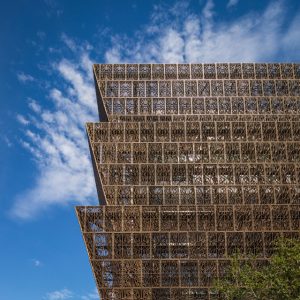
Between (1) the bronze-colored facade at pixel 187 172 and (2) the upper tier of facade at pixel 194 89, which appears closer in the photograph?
(1) the bronze-colored facade at pixel 187 172

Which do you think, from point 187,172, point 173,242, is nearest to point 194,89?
point 187,172

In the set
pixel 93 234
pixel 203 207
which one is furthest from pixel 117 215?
pixel 203 207

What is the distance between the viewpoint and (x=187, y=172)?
10169cm

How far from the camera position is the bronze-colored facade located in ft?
303

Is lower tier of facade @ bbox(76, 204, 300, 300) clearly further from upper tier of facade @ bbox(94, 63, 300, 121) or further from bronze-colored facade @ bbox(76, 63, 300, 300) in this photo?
upper tier of facade @ bbox(94, 63, 300, 121)

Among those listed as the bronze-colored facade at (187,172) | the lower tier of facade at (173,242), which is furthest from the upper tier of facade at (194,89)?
the lower tier of facade at (173,242)

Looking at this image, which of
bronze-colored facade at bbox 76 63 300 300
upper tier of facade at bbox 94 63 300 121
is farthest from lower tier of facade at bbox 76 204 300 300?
upper tier of facade at bbox 94 63 300 121

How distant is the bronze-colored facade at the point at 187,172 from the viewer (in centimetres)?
9231

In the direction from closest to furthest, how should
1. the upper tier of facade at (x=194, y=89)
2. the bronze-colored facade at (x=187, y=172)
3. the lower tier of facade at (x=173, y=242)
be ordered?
the lower tier of facade at (x=173, y=242)
the bronze-colored facade at (x=187, y=172)
the upper tier of facade at (x=194, y=89)

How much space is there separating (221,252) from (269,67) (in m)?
42.0

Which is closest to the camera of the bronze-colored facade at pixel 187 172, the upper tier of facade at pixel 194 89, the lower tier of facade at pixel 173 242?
the lower tier of facade at pixel 173 242

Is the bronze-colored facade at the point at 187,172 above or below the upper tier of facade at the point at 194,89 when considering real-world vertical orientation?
below

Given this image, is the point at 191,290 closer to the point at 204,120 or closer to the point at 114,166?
the point at 114,166

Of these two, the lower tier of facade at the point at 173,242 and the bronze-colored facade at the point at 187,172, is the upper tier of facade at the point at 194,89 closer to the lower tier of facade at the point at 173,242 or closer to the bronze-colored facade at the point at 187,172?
the bronze-colored facade at the point at 187,172
